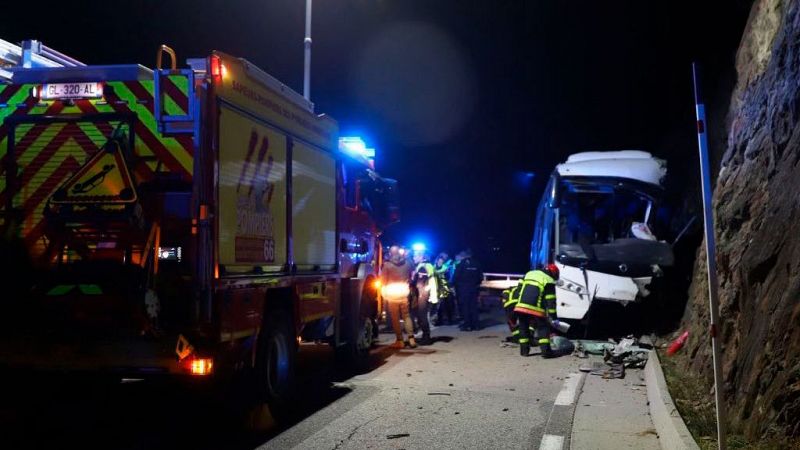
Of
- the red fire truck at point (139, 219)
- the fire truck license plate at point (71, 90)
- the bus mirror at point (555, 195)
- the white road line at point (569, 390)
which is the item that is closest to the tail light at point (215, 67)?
the red fire truck at point (139, 219)

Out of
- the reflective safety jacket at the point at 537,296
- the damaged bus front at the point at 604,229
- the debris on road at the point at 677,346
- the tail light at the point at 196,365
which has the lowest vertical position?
the debris on road at the point at 677,346

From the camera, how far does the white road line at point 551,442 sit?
5.39 meters

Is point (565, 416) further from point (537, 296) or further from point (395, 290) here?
point (395, 290)

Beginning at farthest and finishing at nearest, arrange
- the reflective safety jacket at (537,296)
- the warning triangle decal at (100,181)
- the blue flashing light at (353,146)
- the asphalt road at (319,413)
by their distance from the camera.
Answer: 1. the reflective safety jacket at (537,296)
2. the blue flashing light at (353,146)
3. the asphalt road at (319,413)
4. the warning triangle decal at (100,181)

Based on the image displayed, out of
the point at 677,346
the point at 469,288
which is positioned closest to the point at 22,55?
the point at 677,346

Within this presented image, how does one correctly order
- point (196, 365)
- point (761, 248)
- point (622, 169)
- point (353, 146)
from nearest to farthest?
point (196, 365) → point (761, 248) → point (353, 146) → point (622, 169)

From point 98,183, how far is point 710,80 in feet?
40.5

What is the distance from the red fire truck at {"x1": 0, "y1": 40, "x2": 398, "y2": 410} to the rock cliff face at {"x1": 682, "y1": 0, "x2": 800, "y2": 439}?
4.01m

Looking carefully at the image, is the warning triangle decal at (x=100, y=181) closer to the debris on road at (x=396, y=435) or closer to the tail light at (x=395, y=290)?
the debris on road at (x=396, y=435)

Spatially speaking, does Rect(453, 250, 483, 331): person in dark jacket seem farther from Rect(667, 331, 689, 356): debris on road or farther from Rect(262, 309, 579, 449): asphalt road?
Rect(667, 331, 689, 356): debris on road

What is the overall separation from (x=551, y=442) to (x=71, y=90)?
4.99 metres

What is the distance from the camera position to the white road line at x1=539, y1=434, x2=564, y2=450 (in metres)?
5.39

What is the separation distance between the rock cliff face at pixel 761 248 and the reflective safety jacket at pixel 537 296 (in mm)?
2172

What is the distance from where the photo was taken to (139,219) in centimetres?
512
